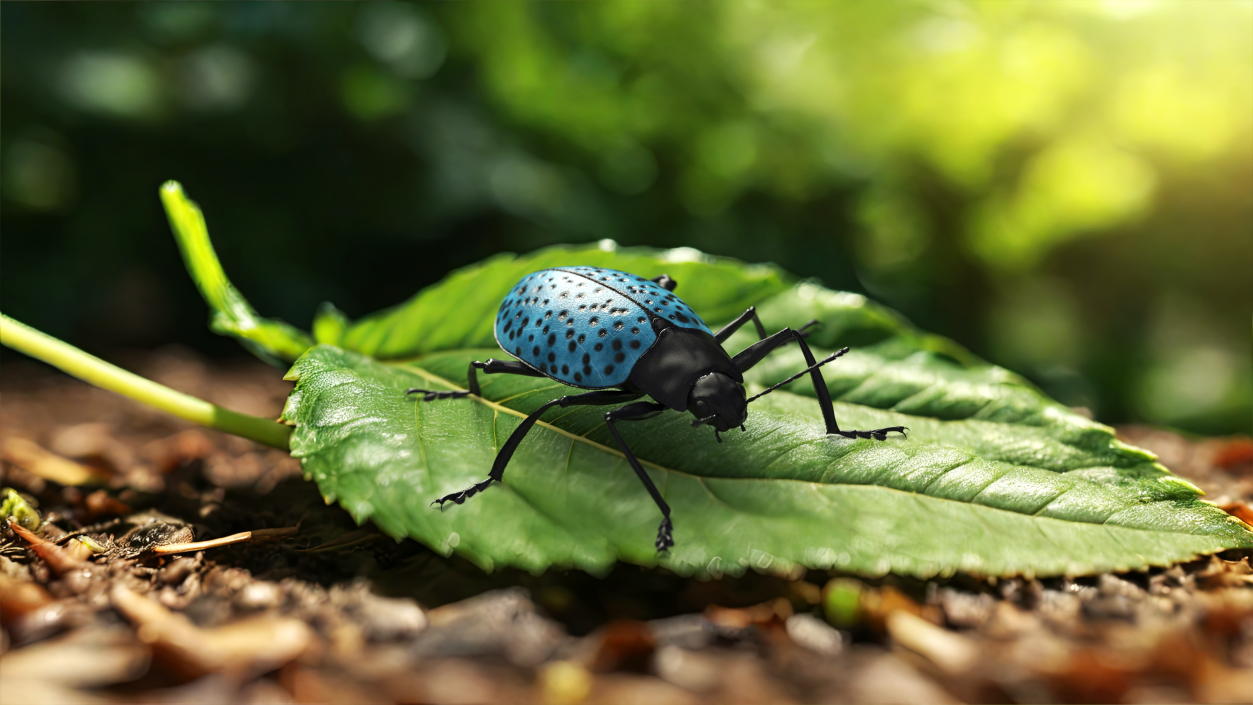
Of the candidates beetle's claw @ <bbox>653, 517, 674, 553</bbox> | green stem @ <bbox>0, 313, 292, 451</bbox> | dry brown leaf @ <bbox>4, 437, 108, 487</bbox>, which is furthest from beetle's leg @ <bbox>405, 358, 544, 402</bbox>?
dry brown leaf @ <bbox>4, 437, 108, 487</bbox>

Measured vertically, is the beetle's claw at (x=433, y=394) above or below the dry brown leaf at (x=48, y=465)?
above

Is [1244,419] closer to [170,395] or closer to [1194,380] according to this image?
[1194,380]

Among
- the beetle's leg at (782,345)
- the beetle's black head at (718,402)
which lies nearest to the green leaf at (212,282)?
the beetle's black head at (718,402)

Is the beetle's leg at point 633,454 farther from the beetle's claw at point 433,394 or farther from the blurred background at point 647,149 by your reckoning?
the blurred background at point 647,149

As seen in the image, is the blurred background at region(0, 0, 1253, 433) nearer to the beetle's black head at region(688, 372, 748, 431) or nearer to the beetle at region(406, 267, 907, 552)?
the beetle at region(406, 267, 907, 552)

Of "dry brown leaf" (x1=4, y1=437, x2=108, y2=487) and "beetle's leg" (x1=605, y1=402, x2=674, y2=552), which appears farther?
"dry brown leaf" (x1=4, y1=437, x2=108, y2=487)
